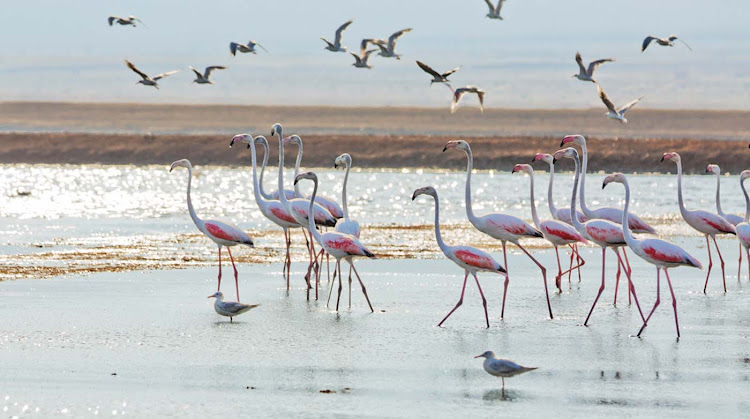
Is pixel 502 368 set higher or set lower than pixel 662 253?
lower

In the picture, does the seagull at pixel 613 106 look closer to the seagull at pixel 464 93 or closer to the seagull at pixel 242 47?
the seagull at pixel 464 93

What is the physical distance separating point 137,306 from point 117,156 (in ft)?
241

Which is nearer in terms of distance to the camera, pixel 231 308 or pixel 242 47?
pixel 231 308

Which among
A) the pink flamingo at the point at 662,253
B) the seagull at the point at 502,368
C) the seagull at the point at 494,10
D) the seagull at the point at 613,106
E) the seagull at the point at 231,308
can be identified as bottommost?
the seagull at the point at 231,308

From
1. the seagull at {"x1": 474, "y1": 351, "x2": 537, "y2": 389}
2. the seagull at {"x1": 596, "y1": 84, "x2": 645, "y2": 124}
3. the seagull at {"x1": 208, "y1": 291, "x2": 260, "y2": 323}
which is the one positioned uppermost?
the seagull at {"x1": 596, "y1": 84, "x2": 645, "y2": 124}

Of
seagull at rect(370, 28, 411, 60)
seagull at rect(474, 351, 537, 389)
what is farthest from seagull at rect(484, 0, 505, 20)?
seagull at rect(474, 351, 537, 389)

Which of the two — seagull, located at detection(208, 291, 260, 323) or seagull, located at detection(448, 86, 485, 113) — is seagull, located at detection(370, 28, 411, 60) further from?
seagull, located at detection(208, 291, 260, 323)

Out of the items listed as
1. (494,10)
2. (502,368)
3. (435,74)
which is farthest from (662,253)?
(494,10)

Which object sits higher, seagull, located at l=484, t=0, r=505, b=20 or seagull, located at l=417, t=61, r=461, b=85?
seagull, located at l=484, t=0, r=505, b=20

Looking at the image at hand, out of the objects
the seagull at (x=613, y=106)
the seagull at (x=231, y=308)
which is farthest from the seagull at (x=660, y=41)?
the seagull at (x=231, y=308)

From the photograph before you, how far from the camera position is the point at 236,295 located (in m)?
12.3

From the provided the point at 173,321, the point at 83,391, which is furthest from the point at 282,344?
the point at 83,391

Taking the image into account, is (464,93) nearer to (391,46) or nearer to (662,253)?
(391,46)

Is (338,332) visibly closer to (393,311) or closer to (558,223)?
(393,311)
